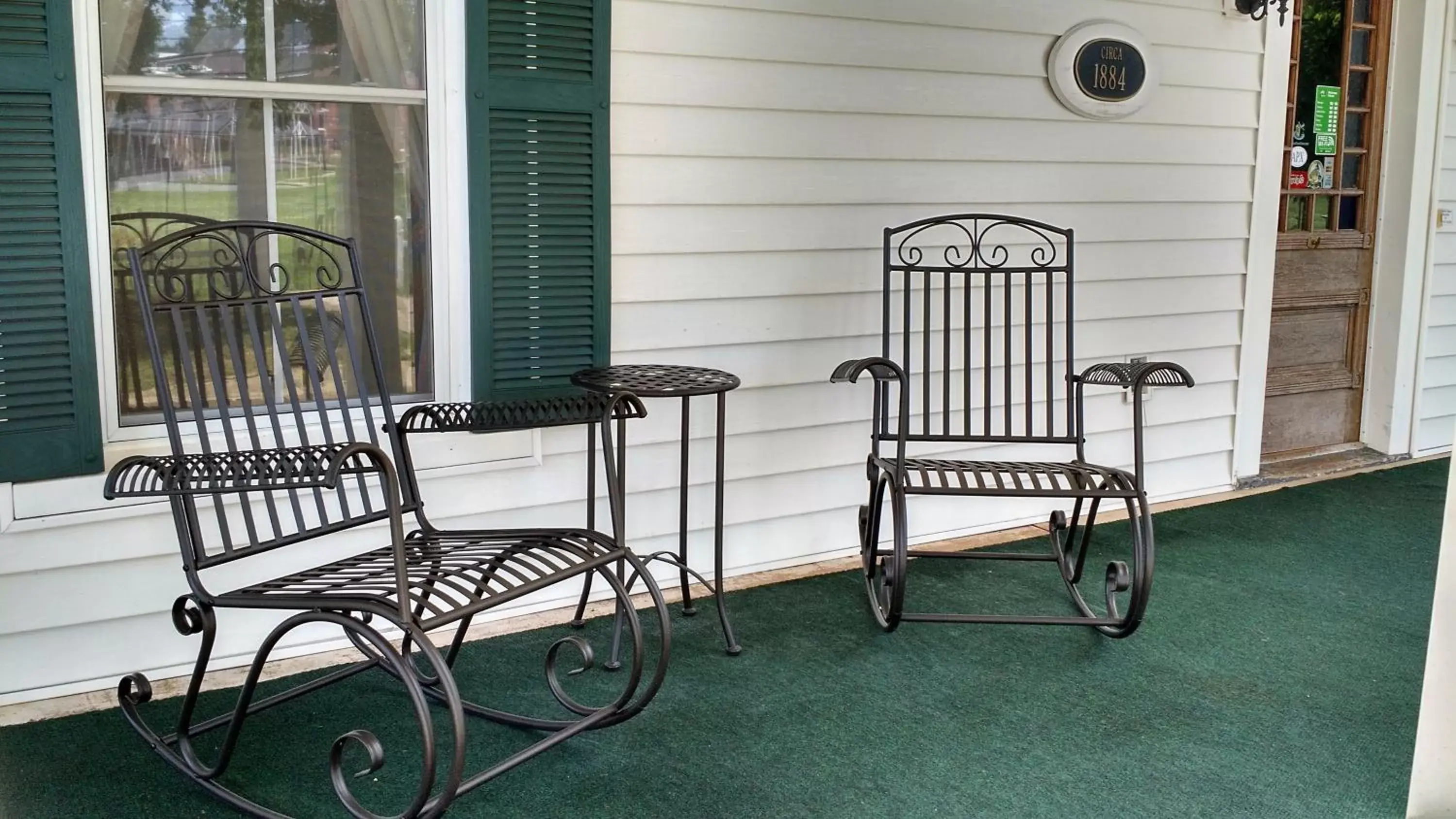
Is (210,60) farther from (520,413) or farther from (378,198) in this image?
(520,413)

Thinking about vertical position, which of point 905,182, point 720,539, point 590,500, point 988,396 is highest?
point 905,182

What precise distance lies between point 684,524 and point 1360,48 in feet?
11.8

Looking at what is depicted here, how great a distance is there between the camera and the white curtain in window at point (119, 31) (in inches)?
107

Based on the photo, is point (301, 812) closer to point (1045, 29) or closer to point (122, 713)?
point (122, 713)

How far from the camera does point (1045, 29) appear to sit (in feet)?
13.4

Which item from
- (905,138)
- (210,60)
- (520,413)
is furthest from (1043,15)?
(210,60)

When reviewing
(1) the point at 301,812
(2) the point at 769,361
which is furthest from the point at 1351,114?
(1) the point at 301,812

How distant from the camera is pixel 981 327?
13.5ft

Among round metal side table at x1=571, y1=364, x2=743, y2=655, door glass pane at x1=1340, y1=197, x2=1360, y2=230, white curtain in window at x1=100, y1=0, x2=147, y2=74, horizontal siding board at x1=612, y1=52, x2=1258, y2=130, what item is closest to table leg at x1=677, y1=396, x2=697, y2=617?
round metal side table at x1=571, y1=364, x2=743, y2=655

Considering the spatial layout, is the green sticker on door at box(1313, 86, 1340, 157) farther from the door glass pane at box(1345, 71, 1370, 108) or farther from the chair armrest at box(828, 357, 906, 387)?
the chair armrest at box(828, 357, 906, 387)

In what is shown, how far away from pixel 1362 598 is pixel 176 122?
3.31m

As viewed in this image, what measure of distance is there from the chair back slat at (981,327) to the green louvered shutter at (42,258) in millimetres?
1929

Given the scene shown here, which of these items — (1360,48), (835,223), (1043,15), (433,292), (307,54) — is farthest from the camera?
(1360,48)

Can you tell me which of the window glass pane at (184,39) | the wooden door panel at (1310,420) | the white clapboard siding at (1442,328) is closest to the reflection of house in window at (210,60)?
the window glass pane at (184,39)
